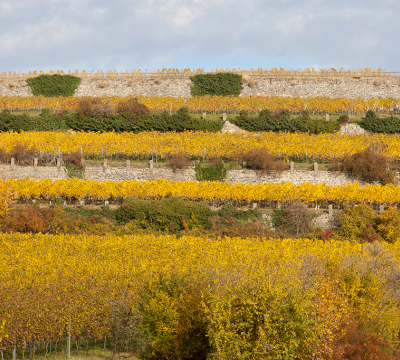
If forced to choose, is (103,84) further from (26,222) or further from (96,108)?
(26,222)

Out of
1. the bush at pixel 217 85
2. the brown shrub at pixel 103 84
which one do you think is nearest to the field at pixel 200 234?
the bush at pixel 217 85

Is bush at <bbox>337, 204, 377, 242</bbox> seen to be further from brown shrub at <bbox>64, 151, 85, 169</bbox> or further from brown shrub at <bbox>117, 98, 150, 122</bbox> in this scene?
brown shrub at <bbox>117, 98, 150, 122</bbox>

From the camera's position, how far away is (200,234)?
30.2 m

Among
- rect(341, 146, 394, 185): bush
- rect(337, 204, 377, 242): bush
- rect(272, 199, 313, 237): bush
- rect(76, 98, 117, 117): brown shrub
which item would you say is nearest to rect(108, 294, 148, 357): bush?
rect(272, 199, 313, 237): bush

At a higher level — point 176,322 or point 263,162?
point 263,162

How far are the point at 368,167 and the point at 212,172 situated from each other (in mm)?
11892

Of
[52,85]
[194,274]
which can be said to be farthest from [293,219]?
[52,85]

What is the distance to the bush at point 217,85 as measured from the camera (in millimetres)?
56031

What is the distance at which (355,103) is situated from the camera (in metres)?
51.1

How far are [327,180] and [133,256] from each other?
64.8ft

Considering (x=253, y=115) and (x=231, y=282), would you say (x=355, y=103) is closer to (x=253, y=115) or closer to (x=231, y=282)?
(x=253, y=115)

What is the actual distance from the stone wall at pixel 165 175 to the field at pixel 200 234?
1.76ft

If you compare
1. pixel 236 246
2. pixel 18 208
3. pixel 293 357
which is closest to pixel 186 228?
pixel 236 246

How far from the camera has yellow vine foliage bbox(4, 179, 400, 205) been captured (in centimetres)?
3403
